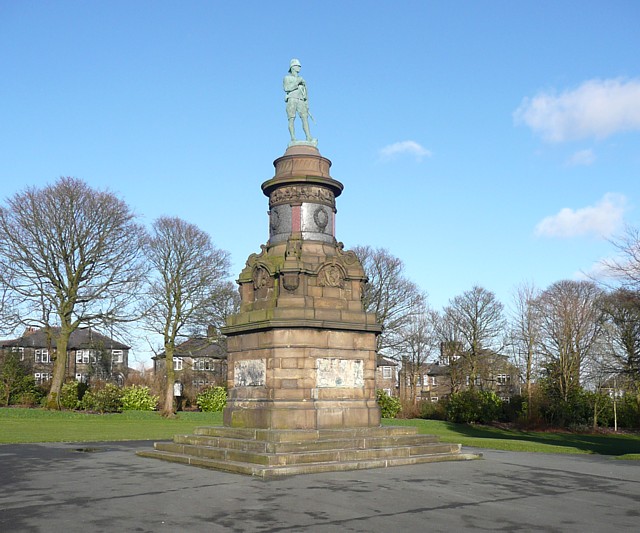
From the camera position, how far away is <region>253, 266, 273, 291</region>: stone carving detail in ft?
59.6

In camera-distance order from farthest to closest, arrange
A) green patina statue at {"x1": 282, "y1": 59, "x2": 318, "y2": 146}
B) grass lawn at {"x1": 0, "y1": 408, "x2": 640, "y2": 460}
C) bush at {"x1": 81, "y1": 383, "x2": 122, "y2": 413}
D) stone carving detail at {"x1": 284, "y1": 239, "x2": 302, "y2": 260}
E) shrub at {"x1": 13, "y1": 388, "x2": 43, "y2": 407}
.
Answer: shrub at {"x1": 13, "y1": 388, "x2": 43, "y2": 407} < bush at {"x1": 81, "y1": 383, "x2": 122, "y2": 413} < grass lawn at {"x1": 0, "y1": 408, "x2": 640, "y2": 460} < green patina statue at {"x1": 282, "y1": 59, "x2": 318, "y2": 146} < stone carving detail at {"x1": 284, "y1": 239, "x2": 302, "y2": 260}

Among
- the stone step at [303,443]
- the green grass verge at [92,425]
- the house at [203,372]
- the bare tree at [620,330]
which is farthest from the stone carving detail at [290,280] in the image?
the house at [203,372]

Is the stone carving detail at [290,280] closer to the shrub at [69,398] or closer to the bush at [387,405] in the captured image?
the bush at [387,405]

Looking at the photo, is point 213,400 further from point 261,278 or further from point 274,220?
point 261,278

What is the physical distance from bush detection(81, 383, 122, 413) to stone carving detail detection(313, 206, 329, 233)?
96.0 feet

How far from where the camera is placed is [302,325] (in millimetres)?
16781

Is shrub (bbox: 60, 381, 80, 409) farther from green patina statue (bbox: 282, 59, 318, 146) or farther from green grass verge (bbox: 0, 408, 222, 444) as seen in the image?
green patina statue (bbox: 282, 59, 318, 146)

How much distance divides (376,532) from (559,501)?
3936 mm

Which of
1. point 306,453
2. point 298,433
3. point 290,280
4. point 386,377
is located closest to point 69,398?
point 290,280

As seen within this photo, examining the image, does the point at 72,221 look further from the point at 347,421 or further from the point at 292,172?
the point at 347,421

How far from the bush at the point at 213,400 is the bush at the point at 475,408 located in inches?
650

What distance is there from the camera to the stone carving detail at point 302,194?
1917cm

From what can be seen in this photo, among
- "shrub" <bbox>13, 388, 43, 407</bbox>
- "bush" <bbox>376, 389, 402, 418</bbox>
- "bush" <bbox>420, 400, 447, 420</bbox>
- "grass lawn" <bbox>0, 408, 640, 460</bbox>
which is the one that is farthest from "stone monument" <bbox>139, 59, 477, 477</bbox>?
"shrub" <bbox>13, 388, 43, 407</bbox>

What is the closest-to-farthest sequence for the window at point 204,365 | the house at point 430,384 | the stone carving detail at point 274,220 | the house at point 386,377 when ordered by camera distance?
the stone carving detail at point 274,220 → the window at point 204,365 → the house at point 430,384 → the house at point 386,377
